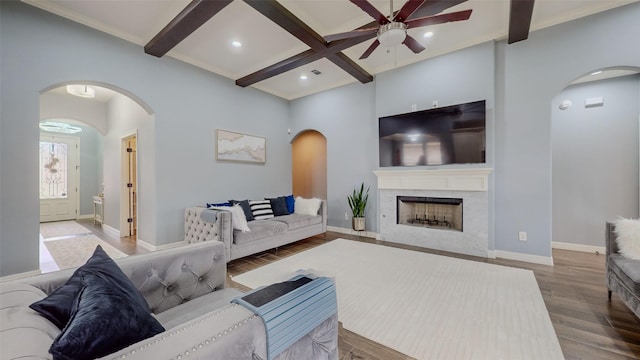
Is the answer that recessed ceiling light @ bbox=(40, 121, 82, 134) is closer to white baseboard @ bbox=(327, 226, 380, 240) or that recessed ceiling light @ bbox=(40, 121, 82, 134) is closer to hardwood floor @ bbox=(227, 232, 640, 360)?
hardwood floor @ bbox=(227, 232, 640, 360)

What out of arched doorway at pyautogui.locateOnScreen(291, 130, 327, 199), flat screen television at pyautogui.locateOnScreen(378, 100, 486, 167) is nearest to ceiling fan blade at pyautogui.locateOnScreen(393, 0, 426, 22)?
flat screen television at pyautogui.locateOnScreen(378, 100, 486, 167)

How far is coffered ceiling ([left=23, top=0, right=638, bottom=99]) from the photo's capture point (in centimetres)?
293

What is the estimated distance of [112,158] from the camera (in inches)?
216

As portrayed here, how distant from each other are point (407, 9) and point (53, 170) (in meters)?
9.93

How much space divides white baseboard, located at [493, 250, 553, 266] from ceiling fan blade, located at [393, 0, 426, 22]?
3436 millimetres

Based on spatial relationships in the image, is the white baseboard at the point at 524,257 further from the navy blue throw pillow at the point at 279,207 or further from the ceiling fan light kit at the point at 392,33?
the navy blue throw pillow at the point at 279,207

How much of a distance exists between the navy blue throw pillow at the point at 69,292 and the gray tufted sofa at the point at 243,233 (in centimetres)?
205

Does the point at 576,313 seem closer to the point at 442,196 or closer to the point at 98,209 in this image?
the point at 442,196

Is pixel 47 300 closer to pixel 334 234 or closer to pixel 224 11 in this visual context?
pixel 224 11

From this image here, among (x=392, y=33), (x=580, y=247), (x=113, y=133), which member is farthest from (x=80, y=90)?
(x=580, y=247)

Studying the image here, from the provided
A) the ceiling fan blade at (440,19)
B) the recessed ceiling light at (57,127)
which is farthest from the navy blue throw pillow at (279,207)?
the recessed ceiling light at (57,127)

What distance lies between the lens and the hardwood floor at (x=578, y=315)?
1.68 m

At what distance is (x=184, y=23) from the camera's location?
2957 millimetres

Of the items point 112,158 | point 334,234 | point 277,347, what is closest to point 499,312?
point 277,347
